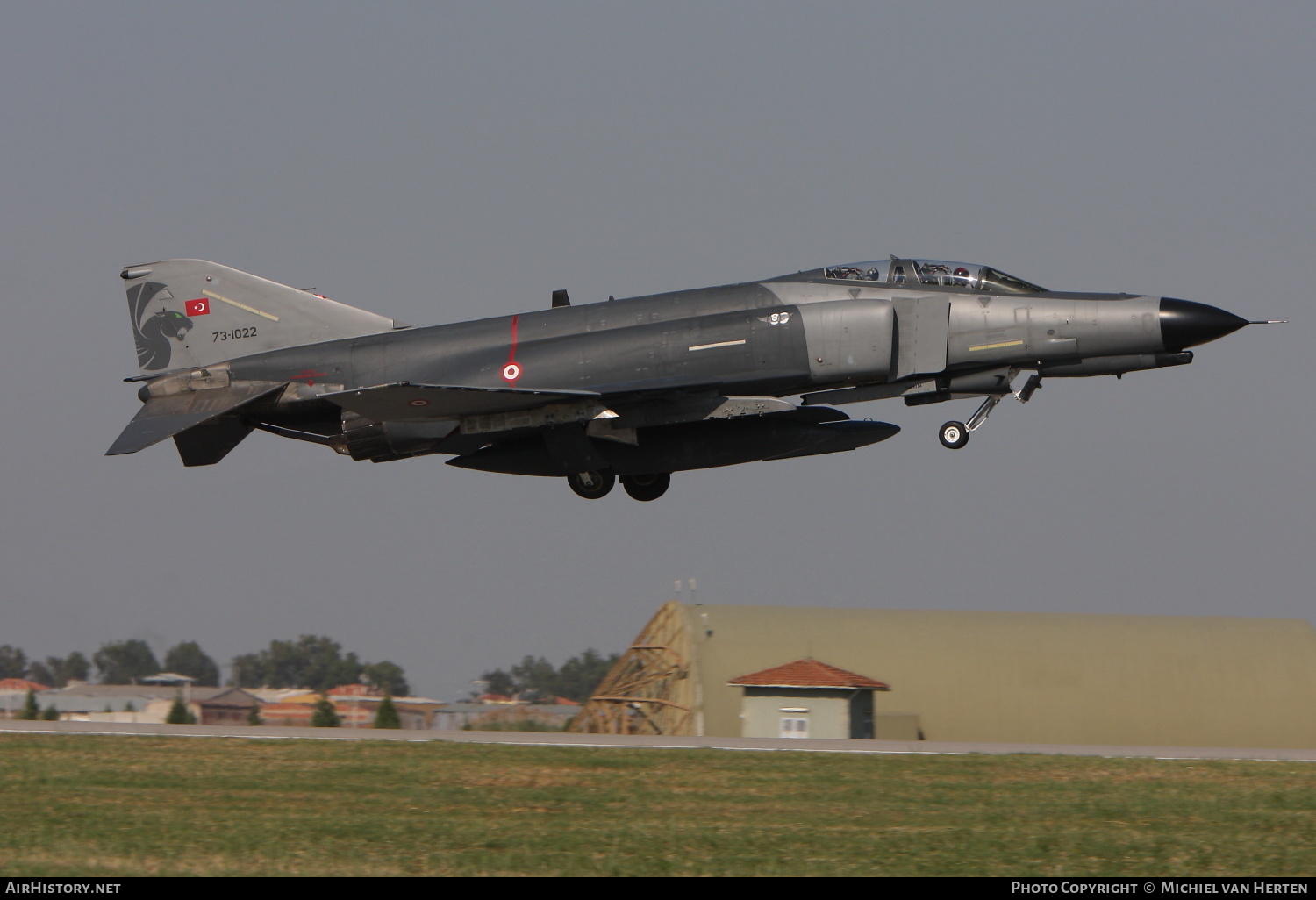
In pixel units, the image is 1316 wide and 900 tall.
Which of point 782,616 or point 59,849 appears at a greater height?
point 782,616

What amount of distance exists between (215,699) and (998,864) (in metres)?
76.4

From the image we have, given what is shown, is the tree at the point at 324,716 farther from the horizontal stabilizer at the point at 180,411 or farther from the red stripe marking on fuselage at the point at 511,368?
the red stripe marking on fuselage at the point at 511,368

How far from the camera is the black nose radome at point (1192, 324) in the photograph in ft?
55.1

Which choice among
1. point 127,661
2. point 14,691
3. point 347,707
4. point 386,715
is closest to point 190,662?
point 127,661

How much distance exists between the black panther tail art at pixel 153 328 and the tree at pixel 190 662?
10039 cm

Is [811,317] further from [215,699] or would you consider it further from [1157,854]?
[215,699]

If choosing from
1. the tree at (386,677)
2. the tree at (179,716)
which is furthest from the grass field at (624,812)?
the tree at (386,677)

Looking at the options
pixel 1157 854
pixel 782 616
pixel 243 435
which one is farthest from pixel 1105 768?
pixel 782 616

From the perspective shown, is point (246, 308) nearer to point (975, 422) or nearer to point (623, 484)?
point (623, 484)

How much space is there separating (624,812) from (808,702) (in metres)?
14.5

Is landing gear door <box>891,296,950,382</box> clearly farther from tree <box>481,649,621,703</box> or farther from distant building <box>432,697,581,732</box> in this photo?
tree <box>481,649,621,703</box>

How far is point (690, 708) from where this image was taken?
2856cm

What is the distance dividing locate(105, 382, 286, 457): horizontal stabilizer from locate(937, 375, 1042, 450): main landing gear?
881 centimetres

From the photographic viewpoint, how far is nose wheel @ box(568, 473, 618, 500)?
64.4ft
